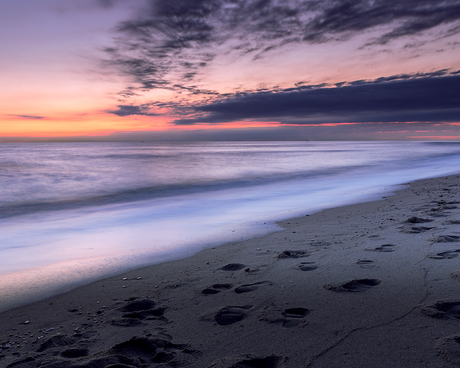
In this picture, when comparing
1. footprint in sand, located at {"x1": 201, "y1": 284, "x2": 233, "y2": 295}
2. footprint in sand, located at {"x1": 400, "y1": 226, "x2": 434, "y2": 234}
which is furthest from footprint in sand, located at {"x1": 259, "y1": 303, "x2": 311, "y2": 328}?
footprint in sand, located at {"x1": 400, "y1": 226, "x2": 434, "y2": 234}

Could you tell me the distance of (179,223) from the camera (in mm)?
6992

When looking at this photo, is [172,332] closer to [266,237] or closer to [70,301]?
[70,301]

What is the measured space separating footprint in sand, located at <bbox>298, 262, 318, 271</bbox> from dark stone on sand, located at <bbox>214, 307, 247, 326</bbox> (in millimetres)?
1070

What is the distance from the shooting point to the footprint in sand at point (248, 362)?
75.4 inches

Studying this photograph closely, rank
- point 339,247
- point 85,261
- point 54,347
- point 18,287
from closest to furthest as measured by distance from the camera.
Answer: point 54,347 < point 18,287 < point 339,247 < point 85,261

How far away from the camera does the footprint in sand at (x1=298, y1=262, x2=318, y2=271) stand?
11.2 feet

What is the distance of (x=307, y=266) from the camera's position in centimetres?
349

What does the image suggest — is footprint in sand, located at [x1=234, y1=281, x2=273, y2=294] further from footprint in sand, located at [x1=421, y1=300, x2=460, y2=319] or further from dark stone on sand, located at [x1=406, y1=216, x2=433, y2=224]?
dark stone on sand, located at [x1=406, y1=216, x2=433, y2=224]

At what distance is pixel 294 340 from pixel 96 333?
5.10 feet

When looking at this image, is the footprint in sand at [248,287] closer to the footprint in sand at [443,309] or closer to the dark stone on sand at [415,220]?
the footprint in sand at [443,309]

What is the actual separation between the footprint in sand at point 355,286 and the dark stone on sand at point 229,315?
882mm

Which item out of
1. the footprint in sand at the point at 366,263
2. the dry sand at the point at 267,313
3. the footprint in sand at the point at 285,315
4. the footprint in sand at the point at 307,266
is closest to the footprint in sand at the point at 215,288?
the dry sand at the point at 267,313

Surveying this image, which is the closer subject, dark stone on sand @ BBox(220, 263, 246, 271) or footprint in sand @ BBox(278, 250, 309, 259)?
dark stone on sand @ BBox(220, 263, 246, 271)

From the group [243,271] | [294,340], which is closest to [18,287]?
[243,271]
